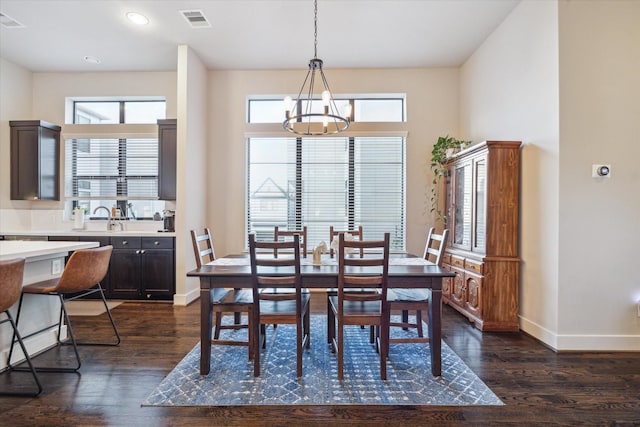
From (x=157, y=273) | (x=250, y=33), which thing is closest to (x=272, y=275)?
(x=157, y=273)

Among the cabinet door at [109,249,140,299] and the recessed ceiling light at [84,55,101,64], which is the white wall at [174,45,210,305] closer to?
the cabinet door at [109,249,140,299]

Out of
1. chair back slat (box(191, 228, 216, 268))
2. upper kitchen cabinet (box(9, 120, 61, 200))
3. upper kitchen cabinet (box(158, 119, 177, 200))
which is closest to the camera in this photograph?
chair back slat (box(191, 228, 216, 268))

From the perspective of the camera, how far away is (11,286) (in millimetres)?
1940

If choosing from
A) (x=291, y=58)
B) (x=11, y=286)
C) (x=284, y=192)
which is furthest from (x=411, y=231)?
(x=11, y=286)

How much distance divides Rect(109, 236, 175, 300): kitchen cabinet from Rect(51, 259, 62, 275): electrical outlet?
52.2 inches

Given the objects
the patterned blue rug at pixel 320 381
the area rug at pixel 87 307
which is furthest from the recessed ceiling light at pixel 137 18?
the patterned blue rug at pixel 320 381

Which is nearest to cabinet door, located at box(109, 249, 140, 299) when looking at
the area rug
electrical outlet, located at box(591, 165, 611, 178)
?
the area rug

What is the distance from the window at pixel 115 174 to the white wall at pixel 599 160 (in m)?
4.98

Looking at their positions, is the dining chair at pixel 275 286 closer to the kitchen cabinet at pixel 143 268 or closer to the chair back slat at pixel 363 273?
the chair back slat at pixel 363 273

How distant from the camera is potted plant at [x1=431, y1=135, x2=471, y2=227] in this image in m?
4.19

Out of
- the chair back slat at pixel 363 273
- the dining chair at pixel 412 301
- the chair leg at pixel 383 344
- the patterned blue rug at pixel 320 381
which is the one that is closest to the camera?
the patterned blue rug at pixel 320 381

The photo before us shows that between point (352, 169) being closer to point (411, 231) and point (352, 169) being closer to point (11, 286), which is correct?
point (411, 231)

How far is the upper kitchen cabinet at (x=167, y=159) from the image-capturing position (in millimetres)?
4387

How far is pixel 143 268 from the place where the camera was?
423cm
